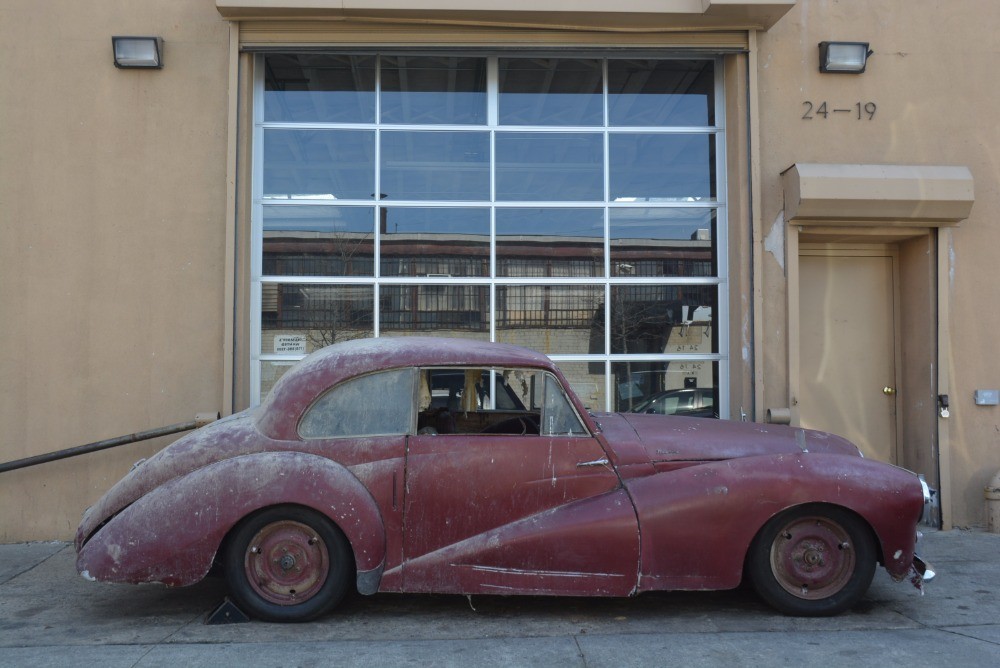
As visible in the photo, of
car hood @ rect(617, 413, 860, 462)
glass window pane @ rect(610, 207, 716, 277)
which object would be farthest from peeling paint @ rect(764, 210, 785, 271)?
car hood @ rect(617, 413, 860, 462)

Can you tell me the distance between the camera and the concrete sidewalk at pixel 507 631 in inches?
173

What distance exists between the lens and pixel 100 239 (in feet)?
24.1

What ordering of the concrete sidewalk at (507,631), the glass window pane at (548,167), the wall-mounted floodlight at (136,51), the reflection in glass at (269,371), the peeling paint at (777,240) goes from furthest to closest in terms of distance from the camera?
the glass window pane at (548,167), the reflection in glass at (269,371), the peeling paint at (777,240), the wall-mounted floodlight at (136,51), the concrete sidewalk at (507,631)

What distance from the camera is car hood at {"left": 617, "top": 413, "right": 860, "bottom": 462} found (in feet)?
17.1

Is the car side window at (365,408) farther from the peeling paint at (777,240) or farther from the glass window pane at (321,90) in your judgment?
the peeling paint at (777,240)

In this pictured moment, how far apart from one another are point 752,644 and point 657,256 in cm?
423

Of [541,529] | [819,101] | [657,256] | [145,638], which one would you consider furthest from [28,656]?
[819,101]

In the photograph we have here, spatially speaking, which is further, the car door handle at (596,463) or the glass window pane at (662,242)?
the glass window pane at (662,242)

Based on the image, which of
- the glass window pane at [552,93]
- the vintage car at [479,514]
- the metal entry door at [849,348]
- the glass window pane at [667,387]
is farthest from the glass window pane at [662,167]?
the vintage car at [479,514]

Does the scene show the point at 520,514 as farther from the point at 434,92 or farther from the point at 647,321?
the point at 434,92

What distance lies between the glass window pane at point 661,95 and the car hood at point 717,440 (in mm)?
3628

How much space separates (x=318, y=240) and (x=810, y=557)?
499 cm

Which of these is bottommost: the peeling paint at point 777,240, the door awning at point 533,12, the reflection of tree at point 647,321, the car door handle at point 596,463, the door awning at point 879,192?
the car door handle at point 596,463

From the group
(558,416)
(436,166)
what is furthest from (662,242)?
(558,416)
